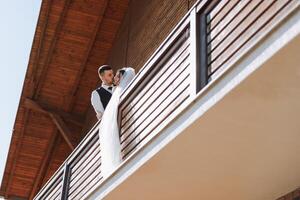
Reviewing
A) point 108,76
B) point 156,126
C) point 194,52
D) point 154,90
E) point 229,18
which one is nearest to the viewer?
point 229,18

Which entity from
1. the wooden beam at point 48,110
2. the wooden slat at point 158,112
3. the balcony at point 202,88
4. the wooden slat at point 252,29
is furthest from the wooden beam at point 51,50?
the wooden slat at point 252,29

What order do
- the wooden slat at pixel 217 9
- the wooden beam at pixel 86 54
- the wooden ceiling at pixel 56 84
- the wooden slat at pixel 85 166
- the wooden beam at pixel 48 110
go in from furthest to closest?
the wooden beam at pixel 48 110 → the wooden beam at pixel 86 54 → the wooden ceiling at pixel 56 84 → the wooden slat at pixel 85 166 → the wooden slat at pixel 217 9

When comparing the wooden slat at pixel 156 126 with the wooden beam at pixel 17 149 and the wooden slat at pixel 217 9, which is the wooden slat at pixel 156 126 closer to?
the wooden slat at pixel 217 9

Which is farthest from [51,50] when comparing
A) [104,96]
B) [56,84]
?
[104,96]

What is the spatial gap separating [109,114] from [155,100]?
3.67 ft

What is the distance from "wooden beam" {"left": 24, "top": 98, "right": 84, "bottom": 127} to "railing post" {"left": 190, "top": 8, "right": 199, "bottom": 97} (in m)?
9.02

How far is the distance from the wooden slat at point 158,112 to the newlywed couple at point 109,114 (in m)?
0.15

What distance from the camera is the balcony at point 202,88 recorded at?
5.34 metres

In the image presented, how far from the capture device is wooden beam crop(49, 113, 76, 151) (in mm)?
15562

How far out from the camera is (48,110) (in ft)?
51.1

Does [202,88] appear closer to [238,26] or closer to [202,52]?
[202,52]

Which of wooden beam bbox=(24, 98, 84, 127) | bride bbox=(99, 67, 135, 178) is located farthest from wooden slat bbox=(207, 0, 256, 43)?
wooden beam bbox=(24, 98, 84, 127)

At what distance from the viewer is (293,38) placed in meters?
4.91

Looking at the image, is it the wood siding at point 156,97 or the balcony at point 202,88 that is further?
the wood siding at point 156,97
